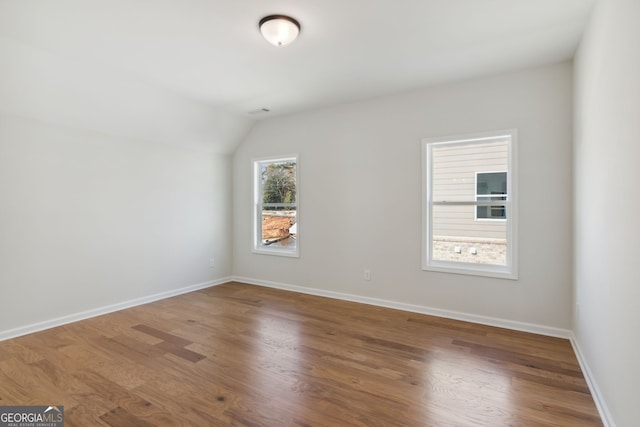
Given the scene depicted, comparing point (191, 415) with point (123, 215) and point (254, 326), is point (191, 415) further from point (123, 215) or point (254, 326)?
point (123, 215)

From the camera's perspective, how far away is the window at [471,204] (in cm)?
341

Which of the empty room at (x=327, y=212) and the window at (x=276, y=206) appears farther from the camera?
the window at (x=276, y=206)

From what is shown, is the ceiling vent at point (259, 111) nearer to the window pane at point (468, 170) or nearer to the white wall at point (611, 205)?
the window pane at point (468, 170)

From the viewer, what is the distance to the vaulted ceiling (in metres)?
2.29

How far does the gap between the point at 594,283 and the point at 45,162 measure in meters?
5.08

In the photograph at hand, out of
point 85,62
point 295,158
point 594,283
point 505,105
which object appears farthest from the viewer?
point 295,158

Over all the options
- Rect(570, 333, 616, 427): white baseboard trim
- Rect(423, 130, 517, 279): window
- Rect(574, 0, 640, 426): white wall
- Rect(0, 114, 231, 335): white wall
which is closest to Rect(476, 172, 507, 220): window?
Rect(423, 130, 517, 279): window

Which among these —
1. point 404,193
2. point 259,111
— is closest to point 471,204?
point 404,193

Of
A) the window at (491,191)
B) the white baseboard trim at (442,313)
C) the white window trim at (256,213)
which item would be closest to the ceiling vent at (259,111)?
the white window trim at (256,213)

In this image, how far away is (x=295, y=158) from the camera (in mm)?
4855

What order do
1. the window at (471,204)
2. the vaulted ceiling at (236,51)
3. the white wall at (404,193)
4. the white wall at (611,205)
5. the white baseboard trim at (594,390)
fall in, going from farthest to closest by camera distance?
1. the window at (471,204)
2. the white wall at (404,193)
3. the vaulted ceiling at (236,51)
4. the white baseboard trim at (594,390)
5. the white wall at (611,205)

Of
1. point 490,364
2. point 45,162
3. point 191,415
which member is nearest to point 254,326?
point 191,415

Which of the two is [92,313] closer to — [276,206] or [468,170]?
[276,206]

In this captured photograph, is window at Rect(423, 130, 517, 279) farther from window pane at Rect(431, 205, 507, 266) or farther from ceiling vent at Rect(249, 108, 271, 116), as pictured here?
ceiling vent at Rect(249, 108, 271, 116)
